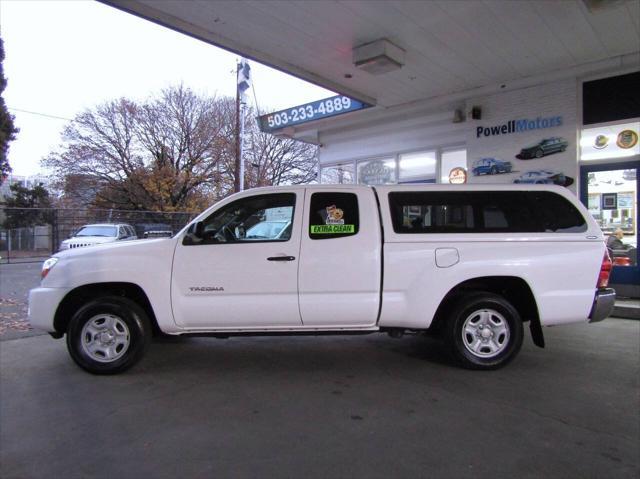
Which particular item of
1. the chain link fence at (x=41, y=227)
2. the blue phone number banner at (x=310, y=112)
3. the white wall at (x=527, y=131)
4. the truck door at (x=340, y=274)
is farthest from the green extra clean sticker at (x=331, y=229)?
the chain link fence at (x=41, y=227)

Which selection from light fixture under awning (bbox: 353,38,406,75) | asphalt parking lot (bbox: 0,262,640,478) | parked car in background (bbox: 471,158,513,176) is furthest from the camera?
parked car in background (bbox: 471,158,513,176)

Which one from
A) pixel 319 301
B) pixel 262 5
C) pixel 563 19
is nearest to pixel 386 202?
pixel 319 301

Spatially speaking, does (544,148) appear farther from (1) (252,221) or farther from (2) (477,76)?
(1) (252,221)

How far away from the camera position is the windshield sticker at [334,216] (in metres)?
5.00

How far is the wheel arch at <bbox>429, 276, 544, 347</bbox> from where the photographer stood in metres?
5.01

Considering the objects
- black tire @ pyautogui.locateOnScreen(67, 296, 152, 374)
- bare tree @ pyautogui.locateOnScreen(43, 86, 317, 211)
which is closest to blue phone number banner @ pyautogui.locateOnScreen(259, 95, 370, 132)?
black tire @ pyautogui.locateOnScreen(67, 296, 152, 374)

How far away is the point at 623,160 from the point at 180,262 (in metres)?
8.28

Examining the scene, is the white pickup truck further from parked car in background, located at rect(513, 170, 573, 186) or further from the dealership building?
parked car in background, located at rect(513, 170, 573, 186)

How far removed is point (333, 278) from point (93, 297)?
261 centimetres

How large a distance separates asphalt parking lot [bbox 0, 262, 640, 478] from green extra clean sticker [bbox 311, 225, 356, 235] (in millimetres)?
1514

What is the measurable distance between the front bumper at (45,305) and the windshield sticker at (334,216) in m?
2.84

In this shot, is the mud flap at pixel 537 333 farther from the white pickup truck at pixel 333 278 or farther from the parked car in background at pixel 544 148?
the parked car in background at pixel 544 148

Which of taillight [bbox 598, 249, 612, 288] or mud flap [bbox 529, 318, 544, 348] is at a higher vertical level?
taillight [bbox 598, 249, 612, 288]

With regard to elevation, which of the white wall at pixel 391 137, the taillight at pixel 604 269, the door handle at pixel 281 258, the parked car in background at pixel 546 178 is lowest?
the taillight at pixel 604 269
